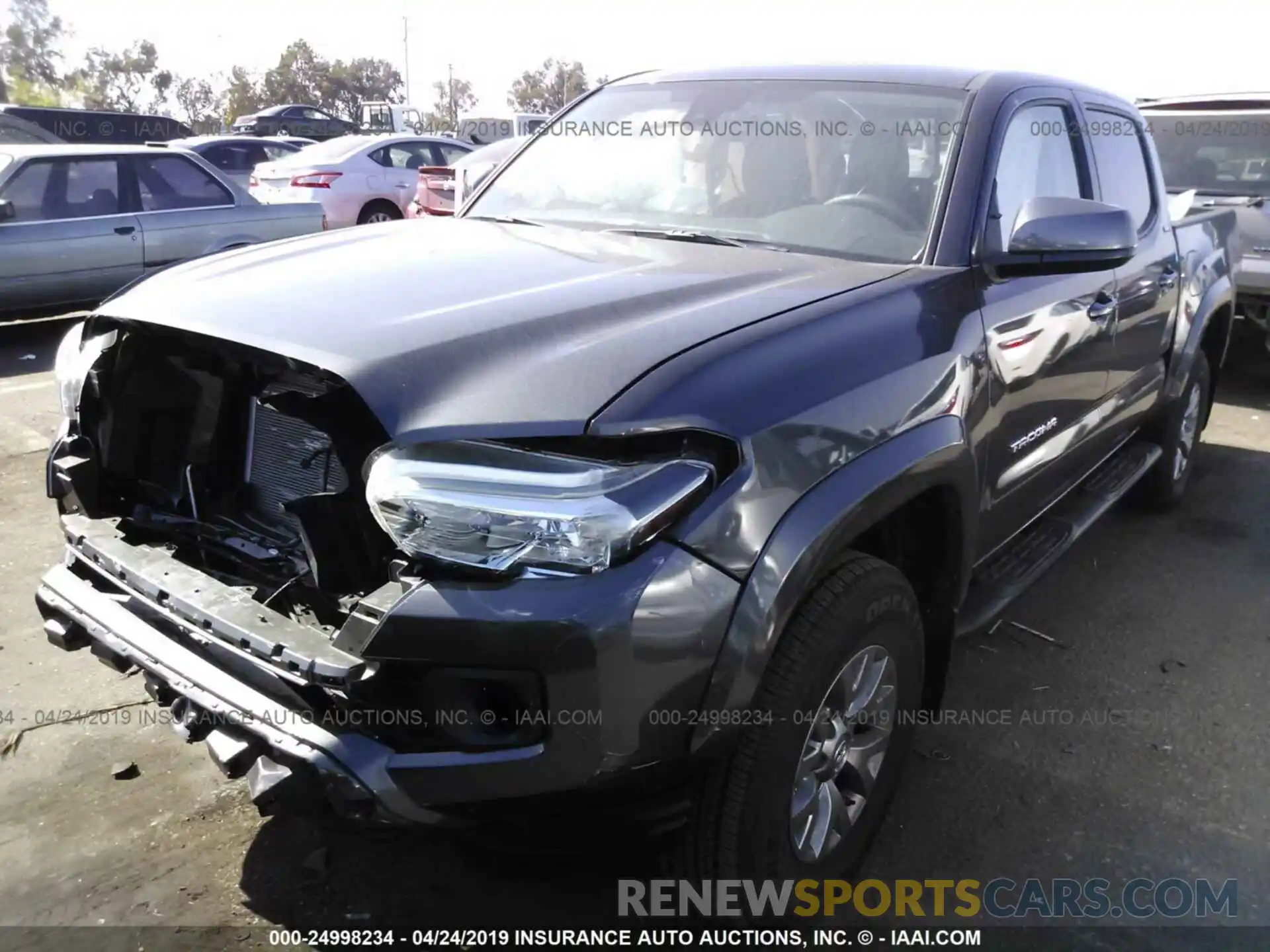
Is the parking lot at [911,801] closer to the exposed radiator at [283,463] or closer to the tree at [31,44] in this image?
the exposed radiator at [283,463]

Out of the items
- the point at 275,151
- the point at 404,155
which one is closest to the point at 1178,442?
the point at 404,155

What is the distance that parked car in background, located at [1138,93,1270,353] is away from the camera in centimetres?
736

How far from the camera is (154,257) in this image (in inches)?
351

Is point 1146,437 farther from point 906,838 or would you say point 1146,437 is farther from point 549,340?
point 549,340

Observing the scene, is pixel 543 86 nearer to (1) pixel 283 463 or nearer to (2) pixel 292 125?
(2) pixel 292 125

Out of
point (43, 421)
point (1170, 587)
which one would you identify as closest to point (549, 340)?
point (1170, 587)

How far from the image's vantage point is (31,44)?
185ft

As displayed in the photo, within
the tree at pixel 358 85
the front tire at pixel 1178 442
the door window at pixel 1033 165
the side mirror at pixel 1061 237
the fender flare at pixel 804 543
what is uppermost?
the tree at pixel 358 85

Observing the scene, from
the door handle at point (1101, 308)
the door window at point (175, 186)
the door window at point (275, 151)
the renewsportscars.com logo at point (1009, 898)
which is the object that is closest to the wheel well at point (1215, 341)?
the door handle at point (1101, 308)

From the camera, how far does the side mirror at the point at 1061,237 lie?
2656 millimetres

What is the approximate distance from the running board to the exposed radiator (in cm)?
165

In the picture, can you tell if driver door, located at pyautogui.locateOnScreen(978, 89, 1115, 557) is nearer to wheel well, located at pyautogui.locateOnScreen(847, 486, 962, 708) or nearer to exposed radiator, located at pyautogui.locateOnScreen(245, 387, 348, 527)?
wheel well, located at pyautogui.locateOnScreen(847, 486, 962, 708)

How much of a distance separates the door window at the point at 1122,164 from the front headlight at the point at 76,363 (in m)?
3.20

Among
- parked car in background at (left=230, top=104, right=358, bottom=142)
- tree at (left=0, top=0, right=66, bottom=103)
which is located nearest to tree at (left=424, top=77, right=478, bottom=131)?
tree at (left=0, top=0, right=66, bottom=103)
